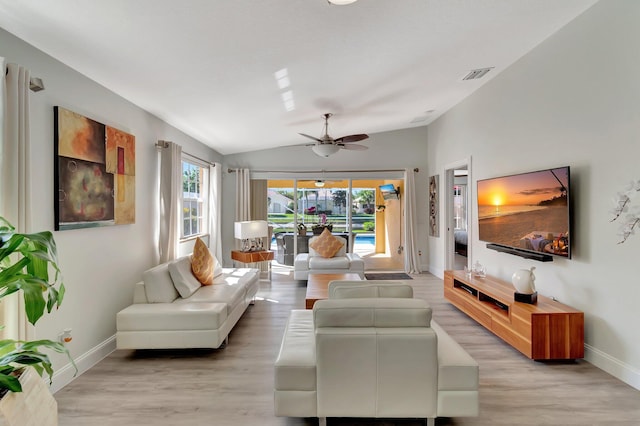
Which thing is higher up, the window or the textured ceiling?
the textured ceiling

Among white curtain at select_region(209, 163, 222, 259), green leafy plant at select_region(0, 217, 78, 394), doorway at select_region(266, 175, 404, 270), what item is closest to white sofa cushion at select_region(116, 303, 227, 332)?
green leafy plant at select_region(0, 217, 78, 394)

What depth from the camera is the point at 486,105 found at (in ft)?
16.7

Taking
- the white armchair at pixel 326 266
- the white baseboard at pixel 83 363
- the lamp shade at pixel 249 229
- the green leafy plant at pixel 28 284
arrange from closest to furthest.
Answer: the green leafy plant at pixel 28 284 → the white baseboard at pixel 83 363 → the lamp shade at pixel 249 229 → the white armchair at pixel 326 266

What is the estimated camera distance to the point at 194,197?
612cm

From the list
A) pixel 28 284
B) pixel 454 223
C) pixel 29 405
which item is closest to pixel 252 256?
pixel 454 223

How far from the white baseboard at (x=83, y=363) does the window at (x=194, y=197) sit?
7.59ft

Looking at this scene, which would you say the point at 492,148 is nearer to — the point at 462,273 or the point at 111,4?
the point at 462,273

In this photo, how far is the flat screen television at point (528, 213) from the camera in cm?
342

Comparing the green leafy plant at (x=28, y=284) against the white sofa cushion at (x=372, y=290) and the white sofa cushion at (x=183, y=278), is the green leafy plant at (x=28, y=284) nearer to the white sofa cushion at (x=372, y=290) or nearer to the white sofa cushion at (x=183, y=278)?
A: the white sofa cushion at (x=372, y=290)

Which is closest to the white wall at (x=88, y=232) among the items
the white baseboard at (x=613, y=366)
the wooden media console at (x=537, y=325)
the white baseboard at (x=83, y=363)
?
the white baseboard at (x=83, y=363)

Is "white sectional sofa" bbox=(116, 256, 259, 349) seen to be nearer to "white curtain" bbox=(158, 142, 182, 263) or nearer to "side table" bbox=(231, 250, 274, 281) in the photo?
"white curtain" bbox=(158, 142, 182, 263)

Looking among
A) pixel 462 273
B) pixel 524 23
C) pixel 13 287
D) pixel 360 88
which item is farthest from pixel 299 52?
pixel 462 273

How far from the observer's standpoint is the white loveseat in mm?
2071

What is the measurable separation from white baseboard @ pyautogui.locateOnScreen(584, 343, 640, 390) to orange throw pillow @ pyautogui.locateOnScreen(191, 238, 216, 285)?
397 cm
